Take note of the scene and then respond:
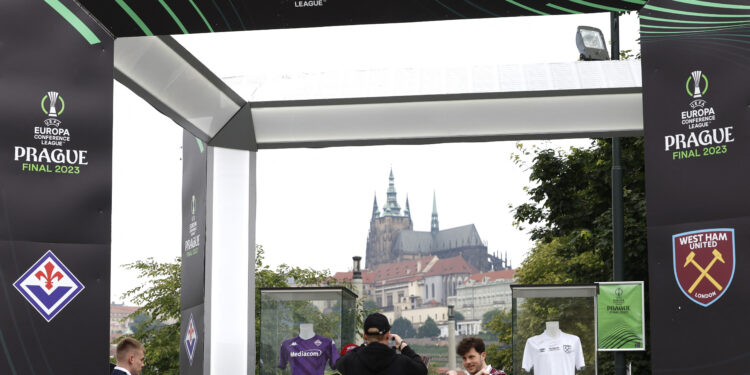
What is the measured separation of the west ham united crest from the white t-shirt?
21.5 feet

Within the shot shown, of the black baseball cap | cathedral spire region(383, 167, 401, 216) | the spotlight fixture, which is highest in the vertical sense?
cathedral spire region(383, 167, 401, 216)

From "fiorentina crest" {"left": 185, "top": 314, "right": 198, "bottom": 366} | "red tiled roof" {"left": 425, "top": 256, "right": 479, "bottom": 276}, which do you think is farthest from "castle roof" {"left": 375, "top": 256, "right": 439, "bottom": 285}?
"fiorentina crest" {"left": 185, "top": 314, "right": 198, "bottom": 366}

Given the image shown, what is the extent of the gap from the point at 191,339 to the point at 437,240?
536 feet

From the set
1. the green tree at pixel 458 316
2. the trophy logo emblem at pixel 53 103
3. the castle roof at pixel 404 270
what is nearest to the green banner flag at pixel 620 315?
the trophy logo emblem at pixel 53 103

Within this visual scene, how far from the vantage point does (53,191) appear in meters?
6.29

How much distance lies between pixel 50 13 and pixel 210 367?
5.37 m

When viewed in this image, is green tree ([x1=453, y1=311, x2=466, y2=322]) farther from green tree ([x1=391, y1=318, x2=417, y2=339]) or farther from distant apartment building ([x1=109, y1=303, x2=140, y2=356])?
distant apartment building ([x1=109, y1=303, x2=140, y2=356])

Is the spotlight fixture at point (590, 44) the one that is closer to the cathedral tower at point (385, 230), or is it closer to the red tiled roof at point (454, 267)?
the red tiled roof at point (454, 267)

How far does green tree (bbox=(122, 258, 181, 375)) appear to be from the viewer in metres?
32.4

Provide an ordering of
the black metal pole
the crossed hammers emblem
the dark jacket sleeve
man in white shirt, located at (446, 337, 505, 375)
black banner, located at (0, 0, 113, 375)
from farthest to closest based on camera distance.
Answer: the black metal pole
black banner, located at (0, 0, 113, 375)
the crossed hammers emblem
man in white shirt, located at (446, 337, 505, 375)
the dark jacket sleeve

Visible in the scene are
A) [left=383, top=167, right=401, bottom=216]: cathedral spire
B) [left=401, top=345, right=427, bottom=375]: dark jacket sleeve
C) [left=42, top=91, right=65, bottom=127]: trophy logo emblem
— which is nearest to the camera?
[left=401, top=345, right=427, bottom=375]: dark jacket sleeve

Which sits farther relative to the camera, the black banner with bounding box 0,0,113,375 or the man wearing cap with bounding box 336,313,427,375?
the black banner with bounding box 0,0,113,375

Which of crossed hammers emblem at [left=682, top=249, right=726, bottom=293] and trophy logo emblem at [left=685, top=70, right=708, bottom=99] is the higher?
trophy logo emblem at [left=685, top=70, right=708, bottom=99]

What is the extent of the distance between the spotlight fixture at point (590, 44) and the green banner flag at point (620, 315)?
10.3ft
